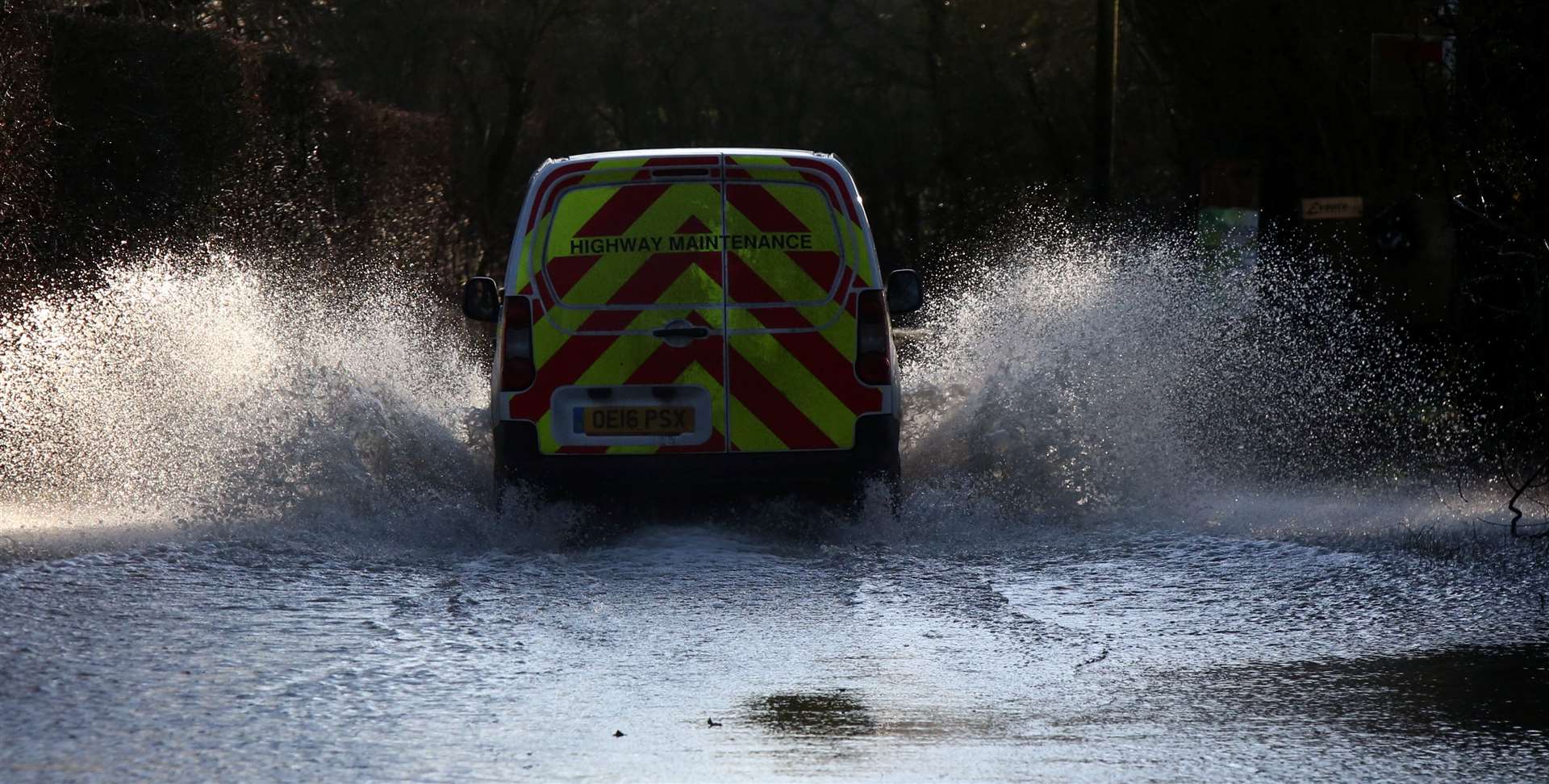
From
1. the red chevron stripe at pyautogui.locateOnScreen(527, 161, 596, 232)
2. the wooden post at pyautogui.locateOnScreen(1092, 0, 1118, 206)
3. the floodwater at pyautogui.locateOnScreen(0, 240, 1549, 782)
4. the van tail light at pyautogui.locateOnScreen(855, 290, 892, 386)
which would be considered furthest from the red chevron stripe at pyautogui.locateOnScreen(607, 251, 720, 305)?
the wooden post at pyautogui.locateOnScreen(1092, 0, 1118, 206)

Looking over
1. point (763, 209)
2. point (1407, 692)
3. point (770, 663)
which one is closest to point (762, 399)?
point (763, 209)

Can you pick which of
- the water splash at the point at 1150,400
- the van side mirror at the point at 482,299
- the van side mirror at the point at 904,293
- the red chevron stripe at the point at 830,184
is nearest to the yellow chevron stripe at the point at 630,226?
the red chevron stripe at the point at 830,184

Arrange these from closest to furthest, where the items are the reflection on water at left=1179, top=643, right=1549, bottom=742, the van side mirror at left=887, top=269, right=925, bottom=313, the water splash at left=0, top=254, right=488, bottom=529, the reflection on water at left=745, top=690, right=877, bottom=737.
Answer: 1. the reflection on water at left=745, top=690, right=877, bottom=737
2. the reflection on water at left=1179, top=643, right=1549, bottom=742
3. the water splash at left=0, top=254, right=488, bottom=529
4. the van side mirror at left=887, top=269, right=925, bottom=313

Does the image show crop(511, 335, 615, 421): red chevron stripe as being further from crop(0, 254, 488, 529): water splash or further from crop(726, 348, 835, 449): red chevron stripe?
crop(0, 254, 488, 529): water splash

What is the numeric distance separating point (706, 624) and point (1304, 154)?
1712 centimetres

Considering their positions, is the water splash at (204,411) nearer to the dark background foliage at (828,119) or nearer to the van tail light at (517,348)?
the dark background foliage at (828,119)

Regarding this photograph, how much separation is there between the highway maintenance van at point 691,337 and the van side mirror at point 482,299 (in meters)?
1.13

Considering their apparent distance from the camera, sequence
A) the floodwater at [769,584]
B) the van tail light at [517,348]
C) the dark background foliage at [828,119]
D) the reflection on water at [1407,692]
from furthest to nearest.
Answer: the dark background foliage at [828,119], the van tail light at [517,348], the reflection on water at [1407,692], the floodwater at [769,584]

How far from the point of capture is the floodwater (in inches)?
221

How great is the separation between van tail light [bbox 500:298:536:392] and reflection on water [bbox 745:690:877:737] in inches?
131

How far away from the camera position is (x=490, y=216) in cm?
3403

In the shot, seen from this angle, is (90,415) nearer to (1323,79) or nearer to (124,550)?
(124,550)

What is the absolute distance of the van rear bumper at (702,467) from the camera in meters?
9.12

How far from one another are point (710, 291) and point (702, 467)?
735 millimetres
